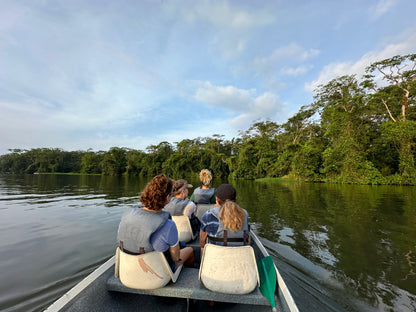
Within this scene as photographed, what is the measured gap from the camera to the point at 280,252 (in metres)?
4.16

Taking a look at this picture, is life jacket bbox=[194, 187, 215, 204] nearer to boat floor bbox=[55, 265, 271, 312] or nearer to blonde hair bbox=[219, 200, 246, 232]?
boat floor bbox=[55, 265, 271, 312]

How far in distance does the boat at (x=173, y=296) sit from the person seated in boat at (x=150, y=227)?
368mm

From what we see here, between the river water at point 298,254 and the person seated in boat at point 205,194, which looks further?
the person seated in boat at point 205,194

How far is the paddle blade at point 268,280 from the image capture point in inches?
69.2

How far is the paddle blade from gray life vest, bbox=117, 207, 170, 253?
1208mm

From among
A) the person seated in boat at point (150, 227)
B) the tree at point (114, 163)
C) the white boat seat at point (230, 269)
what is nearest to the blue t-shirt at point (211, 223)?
the white boat seat at point (230, 269)

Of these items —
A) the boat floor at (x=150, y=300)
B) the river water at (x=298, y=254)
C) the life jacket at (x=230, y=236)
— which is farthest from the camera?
the river water at (x=298, y=254)

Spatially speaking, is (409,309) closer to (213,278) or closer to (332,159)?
(213,278)

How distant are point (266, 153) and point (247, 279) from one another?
3667cm

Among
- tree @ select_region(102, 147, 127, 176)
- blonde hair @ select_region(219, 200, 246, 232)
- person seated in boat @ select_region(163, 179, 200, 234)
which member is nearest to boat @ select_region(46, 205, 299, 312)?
blonde hair @ select_region(219, 200, 246, 232)

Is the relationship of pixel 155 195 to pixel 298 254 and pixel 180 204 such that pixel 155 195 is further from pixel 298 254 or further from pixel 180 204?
pixel 298 254

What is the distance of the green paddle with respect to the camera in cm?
175

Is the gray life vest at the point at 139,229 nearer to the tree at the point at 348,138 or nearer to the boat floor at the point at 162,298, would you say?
the boat floor at the point at 162,298

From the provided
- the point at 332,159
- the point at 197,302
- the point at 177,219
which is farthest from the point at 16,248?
the point at 332,159
